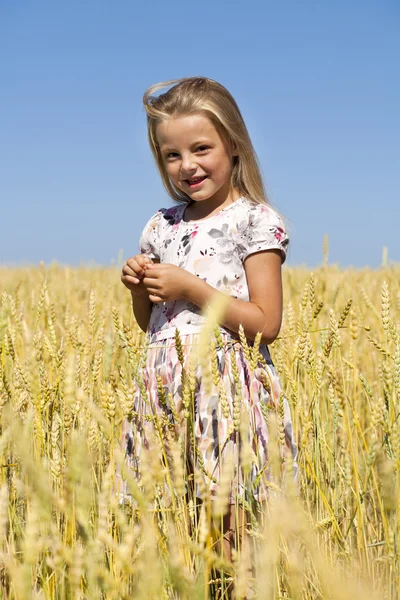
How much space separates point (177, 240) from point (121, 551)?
104cm

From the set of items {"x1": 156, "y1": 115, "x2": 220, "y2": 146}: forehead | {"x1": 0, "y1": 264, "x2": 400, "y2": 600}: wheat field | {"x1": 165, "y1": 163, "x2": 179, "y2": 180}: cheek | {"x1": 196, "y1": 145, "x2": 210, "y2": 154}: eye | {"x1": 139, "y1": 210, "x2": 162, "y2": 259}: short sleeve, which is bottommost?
{"x1": 0, "y1": 264, "x2": 400, "y2": 600}: wheat field

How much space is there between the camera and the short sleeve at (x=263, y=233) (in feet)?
4.43

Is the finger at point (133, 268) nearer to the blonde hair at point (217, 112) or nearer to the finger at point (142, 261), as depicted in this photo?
the finger at point (142, 261)

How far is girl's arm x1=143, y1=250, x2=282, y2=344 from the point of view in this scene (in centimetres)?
127

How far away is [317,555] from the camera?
0.41m

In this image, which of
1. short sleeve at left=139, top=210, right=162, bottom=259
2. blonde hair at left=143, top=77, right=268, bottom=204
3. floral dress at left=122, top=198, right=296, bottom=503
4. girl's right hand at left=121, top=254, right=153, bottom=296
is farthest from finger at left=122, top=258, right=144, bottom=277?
blonde hair at left=143, top=77, right=268, bottom=204

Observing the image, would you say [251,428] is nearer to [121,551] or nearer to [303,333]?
[303,333]

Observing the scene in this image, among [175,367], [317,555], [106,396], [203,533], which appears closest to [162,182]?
[175,367]

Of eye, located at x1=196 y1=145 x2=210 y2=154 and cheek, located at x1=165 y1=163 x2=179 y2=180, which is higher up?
eye, located at x1=196 y1=145 x2=210 y2=154

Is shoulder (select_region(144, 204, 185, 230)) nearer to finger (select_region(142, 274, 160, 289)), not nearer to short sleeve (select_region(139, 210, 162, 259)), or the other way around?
short sleeve (select_region(139, 210, 162, 259))

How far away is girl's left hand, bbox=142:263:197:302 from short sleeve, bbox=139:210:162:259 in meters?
0.26

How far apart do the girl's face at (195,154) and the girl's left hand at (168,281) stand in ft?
0.69

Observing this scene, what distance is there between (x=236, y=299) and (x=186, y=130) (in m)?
0.39

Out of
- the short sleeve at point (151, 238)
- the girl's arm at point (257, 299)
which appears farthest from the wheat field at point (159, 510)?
the short sleeve at point (151, 238)
